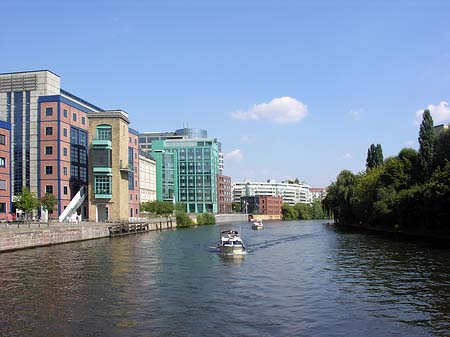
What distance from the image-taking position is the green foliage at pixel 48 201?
10242 cm

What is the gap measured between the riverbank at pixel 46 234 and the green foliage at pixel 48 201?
1202 cm

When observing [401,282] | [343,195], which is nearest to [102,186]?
[343,195]

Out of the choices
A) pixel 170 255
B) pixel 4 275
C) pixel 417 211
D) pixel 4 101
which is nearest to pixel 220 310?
pixel 4 275

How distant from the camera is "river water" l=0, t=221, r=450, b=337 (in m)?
24.4

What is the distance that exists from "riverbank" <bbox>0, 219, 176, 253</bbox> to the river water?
34.0ft

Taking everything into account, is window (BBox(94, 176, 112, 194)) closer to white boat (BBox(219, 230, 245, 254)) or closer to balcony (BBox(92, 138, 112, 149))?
balcony (BBox(92, 138, 112, 149))

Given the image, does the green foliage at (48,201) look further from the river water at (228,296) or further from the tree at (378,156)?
the tree at (378,156)

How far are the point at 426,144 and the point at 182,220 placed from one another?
87.9 metres

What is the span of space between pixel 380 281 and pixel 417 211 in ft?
155

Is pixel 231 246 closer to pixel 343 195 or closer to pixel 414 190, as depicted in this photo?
pixel 414 190

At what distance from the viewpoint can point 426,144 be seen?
282ft

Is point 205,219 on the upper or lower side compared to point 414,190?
lower

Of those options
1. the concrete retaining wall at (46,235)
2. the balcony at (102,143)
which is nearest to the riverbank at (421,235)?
the concrete retaining wall at (46,235)

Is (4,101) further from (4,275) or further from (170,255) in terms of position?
(4,275)
